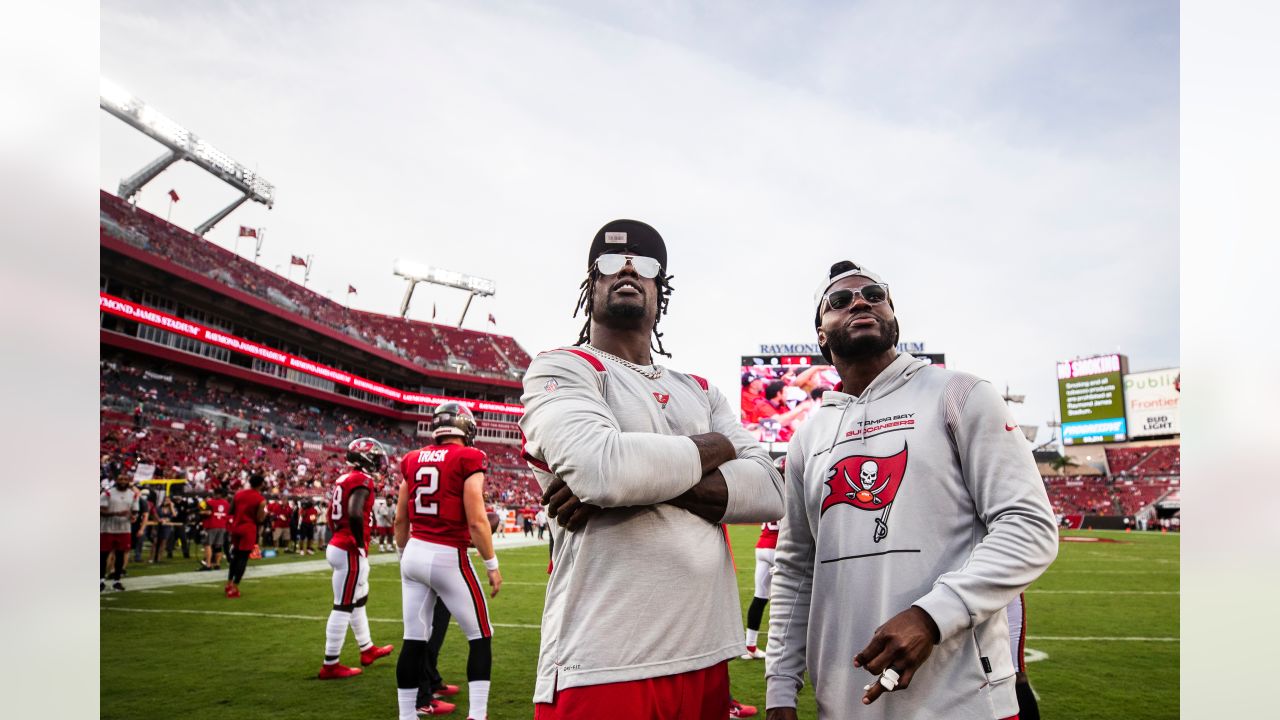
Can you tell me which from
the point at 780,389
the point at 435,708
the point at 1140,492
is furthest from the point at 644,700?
the point at 1140,492

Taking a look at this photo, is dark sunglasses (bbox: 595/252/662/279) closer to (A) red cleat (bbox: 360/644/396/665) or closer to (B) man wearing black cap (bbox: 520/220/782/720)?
(B) man wearing black cap (bbox: 520/220/782/720)

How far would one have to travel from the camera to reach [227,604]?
35.4 feet

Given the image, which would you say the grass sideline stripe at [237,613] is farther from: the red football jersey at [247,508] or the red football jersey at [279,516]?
the red football jersey at [279,516]

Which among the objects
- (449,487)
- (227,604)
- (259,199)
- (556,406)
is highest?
(259,199)

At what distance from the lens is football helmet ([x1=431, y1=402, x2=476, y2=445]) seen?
18.8 feet

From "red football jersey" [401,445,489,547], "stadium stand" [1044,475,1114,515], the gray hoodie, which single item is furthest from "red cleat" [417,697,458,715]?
"stadium stand" [1044,475,1114,515]

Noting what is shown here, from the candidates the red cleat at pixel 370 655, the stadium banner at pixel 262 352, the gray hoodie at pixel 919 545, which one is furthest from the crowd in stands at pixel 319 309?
the gray hoodie at pixel 919 545

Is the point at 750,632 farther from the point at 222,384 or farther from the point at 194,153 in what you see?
the point at 194,153

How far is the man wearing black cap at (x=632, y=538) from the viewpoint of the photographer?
74.7 inches

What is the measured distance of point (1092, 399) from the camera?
55250 mm

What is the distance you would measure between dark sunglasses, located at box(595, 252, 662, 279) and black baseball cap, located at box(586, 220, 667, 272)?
4cm

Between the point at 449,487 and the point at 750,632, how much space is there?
3710 mm
